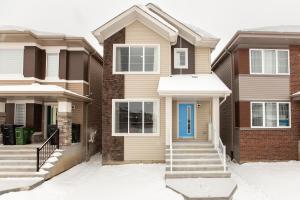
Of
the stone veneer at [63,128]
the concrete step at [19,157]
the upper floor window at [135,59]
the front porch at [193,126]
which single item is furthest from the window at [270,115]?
the concrete step at [19,157]

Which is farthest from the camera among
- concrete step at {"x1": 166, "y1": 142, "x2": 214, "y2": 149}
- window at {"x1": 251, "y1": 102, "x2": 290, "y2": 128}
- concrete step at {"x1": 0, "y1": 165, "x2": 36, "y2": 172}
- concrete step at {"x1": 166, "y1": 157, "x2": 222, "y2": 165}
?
window at {"x1": 251, "y1": 102, "x2": 290, "y2": 128}

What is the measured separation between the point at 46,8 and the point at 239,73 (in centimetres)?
9796

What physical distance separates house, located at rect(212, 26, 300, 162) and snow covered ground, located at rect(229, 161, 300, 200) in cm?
82

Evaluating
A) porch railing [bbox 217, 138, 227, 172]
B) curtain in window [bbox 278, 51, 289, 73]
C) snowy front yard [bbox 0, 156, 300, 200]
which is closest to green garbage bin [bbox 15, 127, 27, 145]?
snowy front yard [bbox 0, 156, 300, 200]

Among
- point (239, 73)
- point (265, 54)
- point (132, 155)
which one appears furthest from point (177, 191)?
point (265, 54)

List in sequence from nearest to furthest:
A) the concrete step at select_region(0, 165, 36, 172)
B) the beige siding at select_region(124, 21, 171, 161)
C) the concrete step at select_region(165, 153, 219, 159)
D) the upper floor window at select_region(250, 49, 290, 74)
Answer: the concrete step at select_region(0, 165, 36, 172) → the concrete step at select_region(165, 153, 219, 159) → the beige siding at select_region(124, 21, 171, 161) → the upper floor window at select_region(250, 49, 290, 74)

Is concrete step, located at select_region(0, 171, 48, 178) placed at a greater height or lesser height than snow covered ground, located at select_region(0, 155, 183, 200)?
greater

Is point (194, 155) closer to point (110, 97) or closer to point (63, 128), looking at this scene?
point (110, 97)

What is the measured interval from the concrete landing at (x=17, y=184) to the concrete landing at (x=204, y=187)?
4.91 metres

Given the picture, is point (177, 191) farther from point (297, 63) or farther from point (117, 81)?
point (297, 63)

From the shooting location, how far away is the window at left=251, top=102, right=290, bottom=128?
53.9 ft

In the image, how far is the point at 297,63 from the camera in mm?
16750

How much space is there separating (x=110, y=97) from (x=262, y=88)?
26.7 ft

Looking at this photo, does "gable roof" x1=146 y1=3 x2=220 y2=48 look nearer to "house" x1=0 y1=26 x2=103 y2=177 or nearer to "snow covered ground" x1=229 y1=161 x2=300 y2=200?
"house" x1=0 y1=26 x2=103 y2=177
